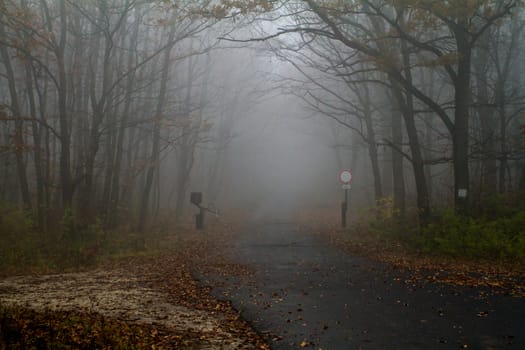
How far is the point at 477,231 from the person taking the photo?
40.4ft

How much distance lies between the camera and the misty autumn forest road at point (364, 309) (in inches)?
237

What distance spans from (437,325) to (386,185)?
22578 mm

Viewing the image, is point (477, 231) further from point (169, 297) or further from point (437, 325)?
point (169, 297)

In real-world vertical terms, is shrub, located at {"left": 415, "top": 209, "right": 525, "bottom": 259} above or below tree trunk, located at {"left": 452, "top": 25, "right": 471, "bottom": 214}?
below

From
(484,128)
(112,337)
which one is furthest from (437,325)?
(484,128)

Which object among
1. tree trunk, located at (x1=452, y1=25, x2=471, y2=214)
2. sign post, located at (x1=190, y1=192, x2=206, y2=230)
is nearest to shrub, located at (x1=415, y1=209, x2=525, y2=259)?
tree trunk, located at (x1=452, y1=25, x2=471, y2=214)

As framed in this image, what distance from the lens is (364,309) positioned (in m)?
7.55

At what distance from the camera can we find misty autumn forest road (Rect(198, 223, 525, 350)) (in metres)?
6.01

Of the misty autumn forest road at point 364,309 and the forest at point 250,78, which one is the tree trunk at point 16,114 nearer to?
the forest at point 250,78

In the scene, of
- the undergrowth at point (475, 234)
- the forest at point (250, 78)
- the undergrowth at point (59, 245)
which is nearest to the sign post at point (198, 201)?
the forest at point (250, 78)

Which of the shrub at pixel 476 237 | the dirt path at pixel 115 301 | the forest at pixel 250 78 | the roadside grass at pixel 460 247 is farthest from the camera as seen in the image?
the forest at pixel 250 78

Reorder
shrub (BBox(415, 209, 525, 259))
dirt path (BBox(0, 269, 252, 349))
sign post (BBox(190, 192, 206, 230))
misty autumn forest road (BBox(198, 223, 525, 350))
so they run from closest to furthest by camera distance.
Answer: misty autumn forest road (BBox(198, 223, 525, 350)) < dirt path (BBox(0, 269, 252, 349)) < shrub (BBox(415, 209, 525, 259)) < sign post (BBox(190, 192, 206, 230))

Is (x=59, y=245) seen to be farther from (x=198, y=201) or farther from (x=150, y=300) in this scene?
(x=198, y=201)

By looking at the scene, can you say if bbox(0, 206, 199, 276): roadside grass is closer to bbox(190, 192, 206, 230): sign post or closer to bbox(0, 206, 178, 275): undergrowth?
bbox(0, 206, 178, 275): undergrowth
